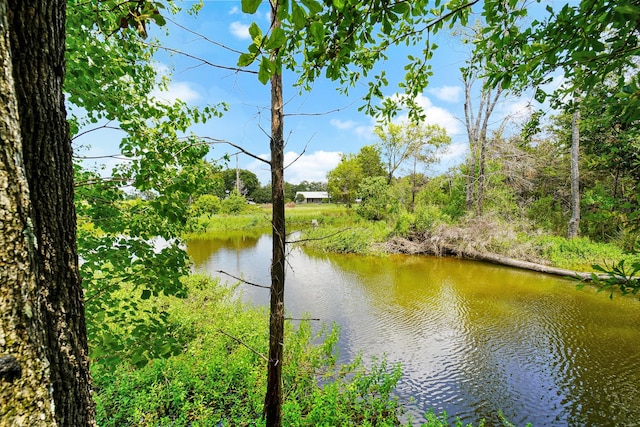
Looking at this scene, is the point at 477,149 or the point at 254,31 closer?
the point at 254,31

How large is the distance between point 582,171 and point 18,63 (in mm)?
19759

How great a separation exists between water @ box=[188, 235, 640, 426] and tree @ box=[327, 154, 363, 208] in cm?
2137

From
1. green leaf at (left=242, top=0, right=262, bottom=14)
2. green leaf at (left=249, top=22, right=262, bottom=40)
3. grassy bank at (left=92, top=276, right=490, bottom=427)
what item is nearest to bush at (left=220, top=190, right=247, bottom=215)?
grassy bank at (left=92, top=276, right=490, bottom=427)

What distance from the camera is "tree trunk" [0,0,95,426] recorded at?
28.1 inches

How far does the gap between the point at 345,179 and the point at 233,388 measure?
2927 cm

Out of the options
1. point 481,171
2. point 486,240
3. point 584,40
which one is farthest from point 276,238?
point 481,171

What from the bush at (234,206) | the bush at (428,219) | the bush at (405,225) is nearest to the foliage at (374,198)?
the bush at (405,225)

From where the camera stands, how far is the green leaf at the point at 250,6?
→ 27.8 inches

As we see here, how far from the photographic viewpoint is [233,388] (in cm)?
372

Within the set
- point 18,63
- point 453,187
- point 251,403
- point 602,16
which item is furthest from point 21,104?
point 453,187

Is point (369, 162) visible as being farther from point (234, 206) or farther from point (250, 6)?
point (250, 6)

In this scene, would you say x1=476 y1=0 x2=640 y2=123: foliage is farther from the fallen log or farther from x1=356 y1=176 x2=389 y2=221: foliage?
x1=356 y1=176 x2=389 y2=221: foliage

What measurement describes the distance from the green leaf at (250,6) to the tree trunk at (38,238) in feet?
2.07

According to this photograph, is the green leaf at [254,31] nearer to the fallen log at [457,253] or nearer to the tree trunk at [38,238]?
the tree trunk at [38,238]
